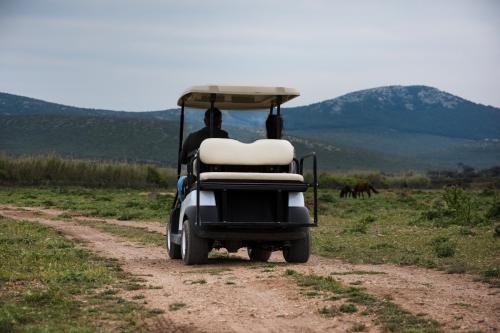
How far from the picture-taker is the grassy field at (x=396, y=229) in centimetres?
1611

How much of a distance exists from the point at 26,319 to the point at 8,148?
117078 millimetres

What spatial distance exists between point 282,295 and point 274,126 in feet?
18.4

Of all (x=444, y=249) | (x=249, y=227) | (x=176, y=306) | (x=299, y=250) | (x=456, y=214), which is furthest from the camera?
(x=456, y=214)

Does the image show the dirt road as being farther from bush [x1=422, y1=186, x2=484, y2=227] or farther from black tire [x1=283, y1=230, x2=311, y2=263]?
bush [x1=422, y1=186, x2=484, y2=227]

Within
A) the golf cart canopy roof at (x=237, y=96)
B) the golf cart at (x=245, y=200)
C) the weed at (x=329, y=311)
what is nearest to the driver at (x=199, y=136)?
the golf cart canopy roof at (x=237, y=96)

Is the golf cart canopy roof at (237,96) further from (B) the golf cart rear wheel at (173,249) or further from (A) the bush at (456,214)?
(A) the bush at (456,214)

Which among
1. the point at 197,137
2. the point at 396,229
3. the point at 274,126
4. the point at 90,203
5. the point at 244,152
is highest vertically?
the point at 274,126

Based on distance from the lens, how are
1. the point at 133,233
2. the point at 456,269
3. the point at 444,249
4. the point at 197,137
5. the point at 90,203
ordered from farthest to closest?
the point at 90,203 < the point at 133,233 < the point at 444,249 < the point at 197,137 < the point at 456,269

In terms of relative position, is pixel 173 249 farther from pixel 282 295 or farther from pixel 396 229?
pixel 396 229

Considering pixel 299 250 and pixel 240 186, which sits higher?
pixel 240 186

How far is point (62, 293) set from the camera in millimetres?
10461

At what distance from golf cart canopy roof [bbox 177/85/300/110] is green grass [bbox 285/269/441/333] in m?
4.41

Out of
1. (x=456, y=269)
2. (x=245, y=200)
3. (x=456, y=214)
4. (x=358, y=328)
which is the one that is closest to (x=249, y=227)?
(x=245, y=200)

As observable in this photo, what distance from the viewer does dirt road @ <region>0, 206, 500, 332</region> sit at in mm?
8805
